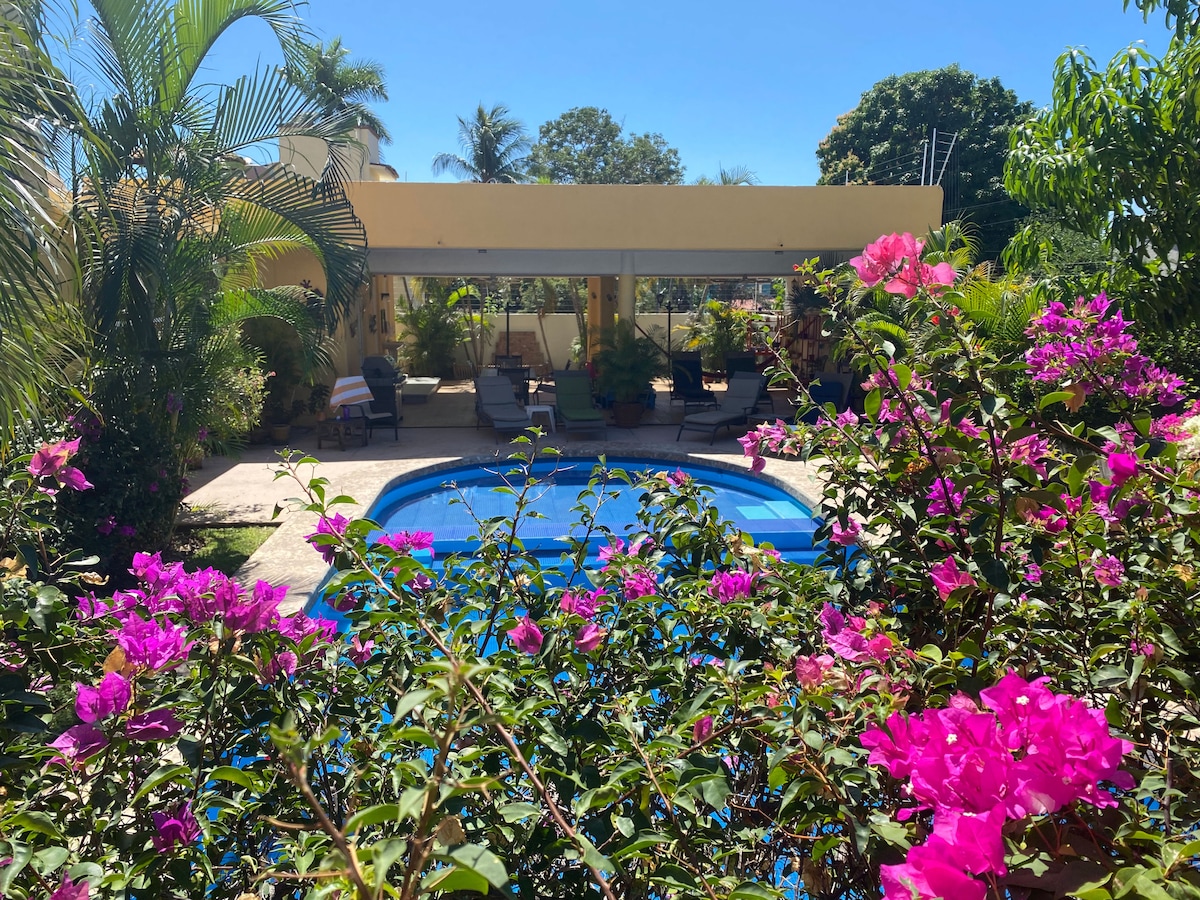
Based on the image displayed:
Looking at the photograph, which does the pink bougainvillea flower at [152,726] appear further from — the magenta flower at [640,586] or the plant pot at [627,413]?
the plant pot at [627,413]

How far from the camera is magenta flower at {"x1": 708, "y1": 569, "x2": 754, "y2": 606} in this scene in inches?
73.2

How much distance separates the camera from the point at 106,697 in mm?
1391

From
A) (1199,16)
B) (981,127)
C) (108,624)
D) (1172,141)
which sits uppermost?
(981,127)

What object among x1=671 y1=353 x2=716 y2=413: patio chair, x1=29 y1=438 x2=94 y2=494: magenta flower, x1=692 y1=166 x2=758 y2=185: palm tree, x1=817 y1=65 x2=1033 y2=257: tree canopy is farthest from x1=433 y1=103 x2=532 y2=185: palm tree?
x1=29 y1=438 x2=94 y2=494: magenta flower

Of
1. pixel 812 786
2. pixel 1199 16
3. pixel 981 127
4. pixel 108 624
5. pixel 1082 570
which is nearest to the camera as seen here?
pixel 812 786

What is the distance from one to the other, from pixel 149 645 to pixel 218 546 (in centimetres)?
677

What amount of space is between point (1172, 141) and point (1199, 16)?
0.82 m

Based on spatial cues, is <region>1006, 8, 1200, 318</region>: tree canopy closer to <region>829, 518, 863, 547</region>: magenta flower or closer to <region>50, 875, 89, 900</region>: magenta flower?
<region>829, 518, 863, 547</region>: magenta flower

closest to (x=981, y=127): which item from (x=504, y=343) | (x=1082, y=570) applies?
(x=504, y=343)

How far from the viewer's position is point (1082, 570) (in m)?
1.77

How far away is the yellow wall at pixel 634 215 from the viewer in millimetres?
12461

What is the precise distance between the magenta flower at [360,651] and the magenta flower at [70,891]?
77 centimetres

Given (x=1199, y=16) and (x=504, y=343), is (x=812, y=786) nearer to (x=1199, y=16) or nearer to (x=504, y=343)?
(x=1199, y=16)

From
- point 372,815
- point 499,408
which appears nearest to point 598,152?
point 499,408
